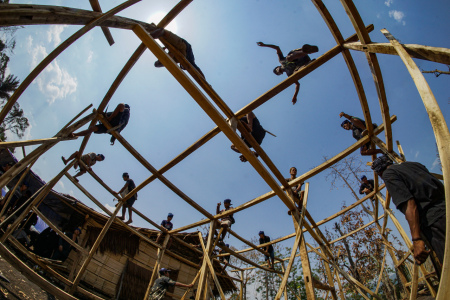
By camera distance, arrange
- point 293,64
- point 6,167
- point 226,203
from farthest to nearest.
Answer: point 226,203 < point 6,167 < point 293,64

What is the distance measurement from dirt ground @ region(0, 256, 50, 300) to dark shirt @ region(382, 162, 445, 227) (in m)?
A: 5.00

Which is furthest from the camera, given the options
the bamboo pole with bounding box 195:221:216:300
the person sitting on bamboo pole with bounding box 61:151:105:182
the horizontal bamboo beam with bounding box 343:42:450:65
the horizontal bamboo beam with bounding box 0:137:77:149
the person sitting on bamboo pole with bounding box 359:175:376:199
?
the person sitting on bamboo pole with bounding box 359:175:376:199

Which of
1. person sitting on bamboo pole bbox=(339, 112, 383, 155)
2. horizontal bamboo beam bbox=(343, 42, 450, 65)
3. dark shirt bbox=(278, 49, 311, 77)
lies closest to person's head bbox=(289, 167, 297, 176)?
person sitting on bamboo pole bbox=(339, 112, 383, 155)

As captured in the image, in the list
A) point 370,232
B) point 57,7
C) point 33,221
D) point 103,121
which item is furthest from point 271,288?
point 57,7

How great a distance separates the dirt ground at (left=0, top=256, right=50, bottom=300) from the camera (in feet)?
11.0

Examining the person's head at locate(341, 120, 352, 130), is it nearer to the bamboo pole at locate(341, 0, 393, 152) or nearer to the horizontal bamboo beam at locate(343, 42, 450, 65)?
the bamboo pole at locate(341, 0, 393, 152)

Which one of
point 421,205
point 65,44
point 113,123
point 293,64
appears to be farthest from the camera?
point 293,64

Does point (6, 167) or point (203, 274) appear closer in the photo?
point (203, 274)

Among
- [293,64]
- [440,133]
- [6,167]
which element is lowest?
[440,133]

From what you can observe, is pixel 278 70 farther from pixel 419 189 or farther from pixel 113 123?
pixel 419 189

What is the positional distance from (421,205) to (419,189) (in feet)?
0.47

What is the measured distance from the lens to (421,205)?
6.64 feet

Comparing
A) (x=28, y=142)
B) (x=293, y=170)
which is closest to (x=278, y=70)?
(x=293, y=170)

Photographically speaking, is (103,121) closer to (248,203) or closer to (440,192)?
(248,203)
